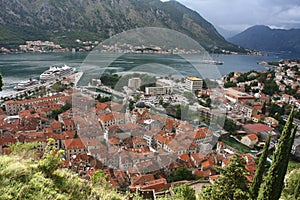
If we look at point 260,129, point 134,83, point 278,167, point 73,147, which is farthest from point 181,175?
point 134,83

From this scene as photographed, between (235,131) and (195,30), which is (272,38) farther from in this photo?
(235,131)

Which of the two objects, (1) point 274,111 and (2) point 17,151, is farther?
(1) point 274,111

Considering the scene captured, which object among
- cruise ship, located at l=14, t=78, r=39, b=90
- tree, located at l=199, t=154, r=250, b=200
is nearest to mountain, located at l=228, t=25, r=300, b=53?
cruise ship, located at l=14, t=78, r=39, b=90

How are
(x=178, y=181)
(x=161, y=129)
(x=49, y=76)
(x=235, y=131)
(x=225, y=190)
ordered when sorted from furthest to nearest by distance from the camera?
(x=49, y=76), (x=235, y=131), (x=161, y=129), (x=178, y=181), (x=225, y=190)

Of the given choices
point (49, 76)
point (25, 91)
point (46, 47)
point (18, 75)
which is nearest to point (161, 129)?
point (25, 91)

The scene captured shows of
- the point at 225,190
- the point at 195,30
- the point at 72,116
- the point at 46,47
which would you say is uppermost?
the point at 195,30

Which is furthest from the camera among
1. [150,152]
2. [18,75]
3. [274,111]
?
[18,75]

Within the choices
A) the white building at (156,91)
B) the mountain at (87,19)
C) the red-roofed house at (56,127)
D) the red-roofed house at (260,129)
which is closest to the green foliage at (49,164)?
the red-roofed house at (56,127)
